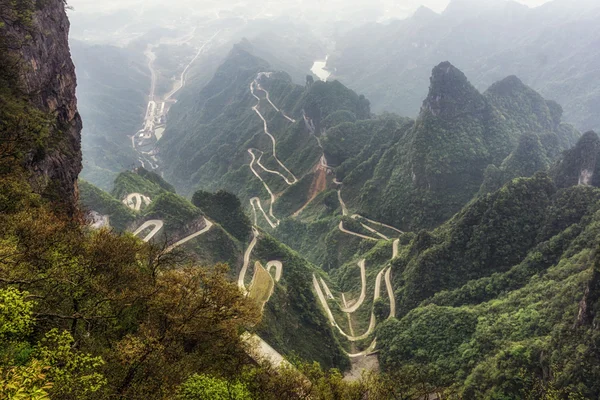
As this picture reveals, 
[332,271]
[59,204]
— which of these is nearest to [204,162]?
[332,271]

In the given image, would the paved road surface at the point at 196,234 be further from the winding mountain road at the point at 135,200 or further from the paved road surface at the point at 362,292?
the paved road surface at the point at 362,292

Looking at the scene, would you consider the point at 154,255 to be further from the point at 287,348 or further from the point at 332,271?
the point at 332,271

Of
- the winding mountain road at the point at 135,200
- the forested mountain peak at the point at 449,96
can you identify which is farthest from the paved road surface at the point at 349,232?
the winding mountain road at the point at 135,200

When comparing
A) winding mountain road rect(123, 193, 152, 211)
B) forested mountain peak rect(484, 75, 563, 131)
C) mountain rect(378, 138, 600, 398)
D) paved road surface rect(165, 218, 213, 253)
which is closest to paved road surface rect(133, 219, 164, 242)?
paved road surface rect(165, 218, 213, 253)

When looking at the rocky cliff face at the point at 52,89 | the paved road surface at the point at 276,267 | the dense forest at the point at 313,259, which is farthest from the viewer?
the paved road surface at the point at 276,267

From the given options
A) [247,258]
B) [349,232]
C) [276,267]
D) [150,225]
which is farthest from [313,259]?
[150,225]
